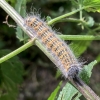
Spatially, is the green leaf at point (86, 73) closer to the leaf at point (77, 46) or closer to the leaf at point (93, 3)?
the leaf at point (93, 3)

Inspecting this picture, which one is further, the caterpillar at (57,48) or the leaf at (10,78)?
the leaf at (10,78)

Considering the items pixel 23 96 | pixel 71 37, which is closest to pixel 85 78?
pixel 71 37

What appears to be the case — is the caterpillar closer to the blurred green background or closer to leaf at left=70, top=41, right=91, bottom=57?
leaf at left=70, top=41, right=91, bottom=57

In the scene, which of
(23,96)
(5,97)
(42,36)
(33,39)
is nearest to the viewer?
(33,39)

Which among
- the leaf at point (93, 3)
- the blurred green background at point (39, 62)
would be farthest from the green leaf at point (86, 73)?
the blurred green background at point (39, 62)

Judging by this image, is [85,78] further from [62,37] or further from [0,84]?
[0,84]

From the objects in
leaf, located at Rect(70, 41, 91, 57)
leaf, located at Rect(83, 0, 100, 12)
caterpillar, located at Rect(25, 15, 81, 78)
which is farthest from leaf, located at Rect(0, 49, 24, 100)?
leaf, located at Rect(83, 0, 100, 12)
